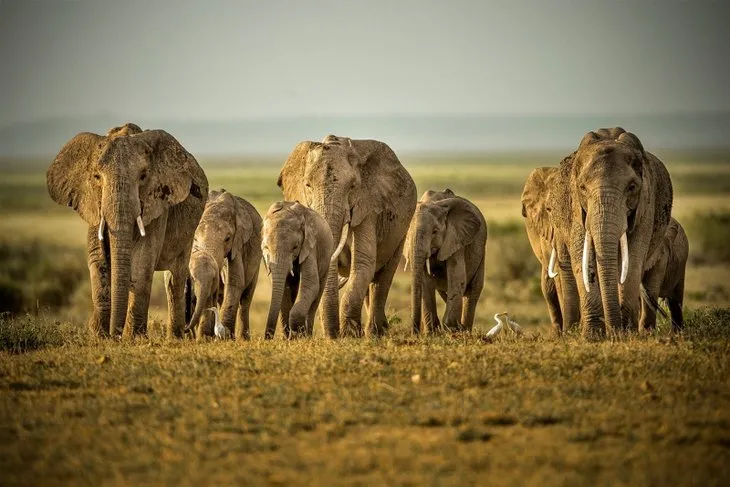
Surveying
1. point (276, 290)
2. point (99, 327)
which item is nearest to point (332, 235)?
point (276, 290)

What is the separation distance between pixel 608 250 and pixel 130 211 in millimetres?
5778

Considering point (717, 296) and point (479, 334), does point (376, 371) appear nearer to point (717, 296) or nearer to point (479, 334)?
point (479, 334)

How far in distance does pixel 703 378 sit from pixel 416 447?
368 cm

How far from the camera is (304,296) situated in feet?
65.3

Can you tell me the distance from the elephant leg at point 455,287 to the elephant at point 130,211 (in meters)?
4.68

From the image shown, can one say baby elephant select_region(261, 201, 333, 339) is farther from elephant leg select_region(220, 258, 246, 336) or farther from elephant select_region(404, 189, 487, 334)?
elephant select_region(404, 189, 487, 334)

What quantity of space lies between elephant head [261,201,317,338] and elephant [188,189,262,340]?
0.94 m

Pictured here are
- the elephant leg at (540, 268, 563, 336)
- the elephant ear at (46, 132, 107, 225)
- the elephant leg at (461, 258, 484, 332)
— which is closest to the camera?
the elephant ear at (46, 132, 107, 225)

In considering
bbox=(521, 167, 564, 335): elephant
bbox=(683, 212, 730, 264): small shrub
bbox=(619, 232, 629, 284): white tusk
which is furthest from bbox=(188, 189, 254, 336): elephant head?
bbox=(683, 212, 730, 264): small shrub

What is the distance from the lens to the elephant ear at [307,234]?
19891 mm

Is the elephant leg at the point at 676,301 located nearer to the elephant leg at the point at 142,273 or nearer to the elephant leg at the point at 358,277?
the elephant leg at the point at 358,277

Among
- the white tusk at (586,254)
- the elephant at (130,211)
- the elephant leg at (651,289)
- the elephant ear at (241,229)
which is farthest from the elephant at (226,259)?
the elephant leg at (651,289)

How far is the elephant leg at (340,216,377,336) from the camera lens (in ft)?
69.9

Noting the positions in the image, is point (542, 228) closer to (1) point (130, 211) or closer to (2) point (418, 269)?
(2) point (418, 269)
